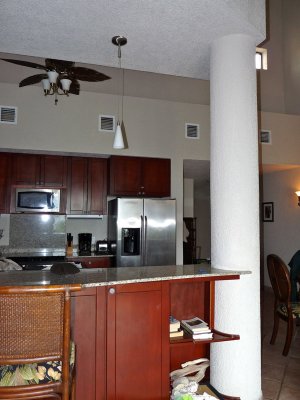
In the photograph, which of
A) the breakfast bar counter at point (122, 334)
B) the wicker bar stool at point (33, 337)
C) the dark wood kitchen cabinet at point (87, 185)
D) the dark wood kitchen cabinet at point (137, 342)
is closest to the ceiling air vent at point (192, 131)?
the dark wood kitchen cabinet at point (87, 185)

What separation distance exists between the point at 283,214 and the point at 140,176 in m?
3.24

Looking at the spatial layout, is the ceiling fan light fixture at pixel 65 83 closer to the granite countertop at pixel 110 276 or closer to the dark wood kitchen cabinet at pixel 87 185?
the dark wood kitchen cabinet at pixel 87 185

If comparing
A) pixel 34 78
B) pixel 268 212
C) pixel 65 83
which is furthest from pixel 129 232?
pixel 268 212

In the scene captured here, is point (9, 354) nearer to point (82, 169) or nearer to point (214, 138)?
point (214, 138)

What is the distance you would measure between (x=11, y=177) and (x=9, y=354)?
3.48m

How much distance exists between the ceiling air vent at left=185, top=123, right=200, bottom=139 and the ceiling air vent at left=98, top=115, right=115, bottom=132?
44.6 inches

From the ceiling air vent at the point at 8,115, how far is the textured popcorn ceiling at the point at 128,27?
184 centimetres

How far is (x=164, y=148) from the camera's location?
493cm

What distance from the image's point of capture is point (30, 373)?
152cm

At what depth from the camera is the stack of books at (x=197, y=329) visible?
2164 mm

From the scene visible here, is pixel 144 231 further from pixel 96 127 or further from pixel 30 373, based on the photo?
pixel 30 373

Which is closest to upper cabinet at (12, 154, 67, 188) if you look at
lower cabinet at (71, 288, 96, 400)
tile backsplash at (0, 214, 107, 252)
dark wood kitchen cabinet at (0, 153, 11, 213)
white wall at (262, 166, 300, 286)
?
dark wood kitchen cabinet at (0, 153, 11, 213)

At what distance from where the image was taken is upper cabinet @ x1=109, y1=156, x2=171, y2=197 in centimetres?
470

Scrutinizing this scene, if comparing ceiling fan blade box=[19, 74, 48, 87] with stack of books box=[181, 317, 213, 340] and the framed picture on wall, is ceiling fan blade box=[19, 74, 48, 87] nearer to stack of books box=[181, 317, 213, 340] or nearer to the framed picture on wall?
stack of books box=[181, 317, 213, 340]
